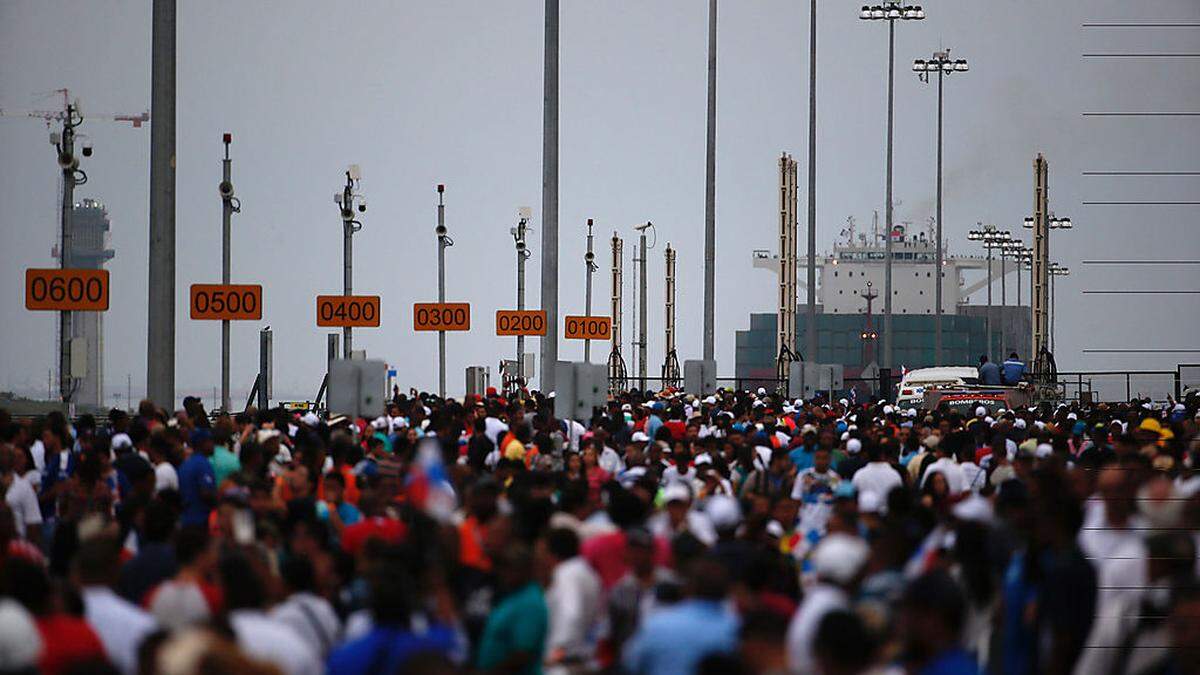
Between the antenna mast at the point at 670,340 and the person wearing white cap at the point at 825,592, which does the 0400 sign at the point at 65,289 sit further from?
the antenna mast at the point at 670,340

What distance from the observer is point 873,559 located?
9.34 meters

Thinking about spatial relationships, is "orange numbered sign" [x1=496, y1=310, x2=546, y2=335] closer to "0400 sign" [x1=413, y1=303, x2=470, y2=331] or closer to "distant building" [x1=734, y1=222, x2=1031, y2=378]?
"0400 sign" [x1=413, y1=303, x2=470, y2=331]

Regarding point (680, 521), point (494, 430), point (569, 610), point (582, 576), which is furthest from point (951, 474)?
point (569, 610)

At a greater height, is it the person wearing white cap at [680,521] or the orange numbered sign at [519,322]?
the orange numbered sign at [519,322]

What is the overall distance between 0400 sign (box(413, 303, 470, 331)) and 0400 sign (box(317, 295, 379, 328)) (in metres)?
5.67

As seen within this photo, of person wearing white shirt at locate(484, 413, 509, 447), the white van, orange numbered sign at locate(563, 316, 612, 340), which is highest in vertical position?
orange numbered sign at locate(563, 316, 612, 340)

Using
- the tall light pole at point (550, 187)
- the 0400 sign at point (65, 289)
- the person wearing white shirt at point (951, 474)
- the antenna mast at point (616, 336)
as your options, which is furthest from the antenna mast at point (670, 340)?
the person wearing white shirt at point (951, 474)

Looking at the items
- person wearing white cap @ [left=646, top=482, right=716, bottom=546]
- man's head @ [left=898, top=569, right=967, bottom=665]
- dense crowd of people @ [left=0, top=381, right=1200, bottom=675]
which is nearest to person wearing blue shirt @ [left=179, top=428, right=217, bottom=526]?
dense crowd of people @ [left=0, top=381, right=1200, bottom=675]

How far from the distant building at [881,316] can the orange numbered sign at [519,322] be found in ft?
270

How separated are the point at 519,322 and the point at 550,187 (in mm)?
9062

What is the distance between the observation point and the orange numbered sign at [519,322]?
129ft

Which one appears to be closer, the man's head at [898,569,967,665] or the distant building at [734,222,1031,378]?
the man's head at [898,569,967,665]

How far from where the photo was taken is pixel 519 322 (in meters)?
40.6

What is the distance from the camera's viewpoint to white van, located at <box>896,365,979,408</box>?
148 ft
